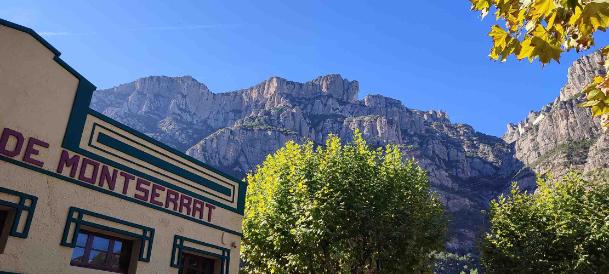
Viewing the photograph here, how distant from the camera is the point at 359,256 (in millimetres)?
23062

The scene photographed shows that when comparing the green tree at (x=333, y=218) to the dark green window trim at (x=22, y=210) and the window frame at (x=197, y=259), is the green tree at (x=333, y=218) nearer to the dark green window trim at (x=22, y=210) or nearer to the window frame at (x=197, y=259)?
the window frame at (x=197, y=259)

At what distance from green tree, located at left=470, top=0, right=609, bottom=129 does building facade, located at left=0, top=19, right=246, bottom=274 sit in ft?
35.0

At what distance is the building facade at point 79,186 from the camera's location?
10781 millimetres

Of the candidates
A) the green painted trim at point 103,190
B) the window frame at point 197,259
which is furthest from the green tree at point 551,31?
the window frame at point 197,259

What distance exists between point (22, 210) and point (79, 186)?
5.48ft

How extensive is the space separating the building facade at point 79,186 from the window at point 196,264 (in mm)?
36

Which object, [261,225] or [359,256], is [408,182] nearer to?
[359,256]

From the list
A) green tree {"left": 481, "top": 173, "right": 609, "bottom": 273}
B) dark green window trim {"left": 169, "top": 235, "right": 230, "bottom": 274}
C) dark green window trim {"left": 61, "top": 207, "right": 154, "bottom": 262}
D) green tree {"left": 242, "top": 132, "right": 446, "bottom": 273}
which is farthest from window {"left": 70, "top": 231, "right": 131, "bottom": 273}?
green tree {"left": 481, "top": 173, "right": 609, "bottom": 273}

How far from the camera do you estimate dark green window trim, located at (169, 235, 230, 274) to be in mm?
14688

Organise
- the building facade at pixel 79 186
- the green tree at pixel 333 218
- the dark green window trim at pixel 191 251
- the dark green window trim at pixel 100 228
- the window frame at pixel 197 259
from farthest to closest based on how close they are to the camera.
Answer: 1. the green tree at pixel 333 218
2. the window frame at pixel 197 259
3. the dark green window trim at pixel 191 251
4. the dark green window trim at pixel 100 228
5. the building facade at pixel 79 186

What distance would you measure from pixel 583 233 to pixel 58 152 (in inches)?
945

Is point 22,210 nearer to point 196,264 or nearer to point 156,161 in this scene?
point 156,161

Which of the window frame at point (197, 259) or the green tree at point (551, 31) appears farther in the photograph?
the window frame at point (197, 259)

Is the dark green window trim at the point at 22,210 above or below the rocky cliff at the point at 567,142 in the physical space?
below
